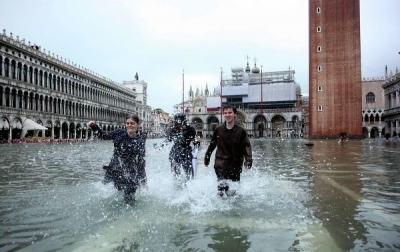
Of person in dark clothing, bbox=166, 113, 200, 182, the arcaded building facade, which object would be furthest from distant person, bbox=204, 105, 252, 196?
the arcaded building facade

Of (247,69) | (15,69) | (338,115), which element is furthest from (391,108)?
(15,69)

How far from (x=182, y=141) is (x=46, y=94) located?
51.3 m

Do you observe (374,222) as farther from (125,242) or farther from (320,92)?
(320,92)

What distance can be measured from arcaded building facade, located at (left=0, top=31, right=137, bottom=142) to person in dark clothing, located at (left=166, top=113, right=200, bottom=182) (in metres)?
40.8

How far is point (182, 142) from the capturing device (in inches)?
263

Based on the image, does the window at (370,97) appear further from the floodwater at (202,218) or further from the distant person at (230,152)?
the distant person at (230,152)

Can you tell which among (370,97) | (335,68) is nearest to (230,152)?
(335,68)

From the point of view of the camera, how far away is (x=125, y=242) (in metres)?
3.38

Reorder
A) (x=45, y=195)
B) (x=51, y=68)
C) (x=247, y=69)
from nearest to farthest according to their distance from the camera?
(x=45, y=195)
(x=51, y=68)
(x=247, y=69)

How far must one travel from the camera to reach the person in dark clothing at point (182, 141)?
21.9 feet

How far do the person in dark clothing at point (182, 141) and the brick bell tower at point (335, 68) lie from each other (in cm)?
4667

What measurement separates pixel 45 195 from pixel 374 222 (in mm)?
5352

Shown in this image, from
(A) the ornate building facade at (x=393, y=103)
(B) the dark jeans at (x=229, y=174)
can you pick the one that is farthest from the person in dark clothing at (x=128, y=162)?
(A) the ornate building facade at (x=393, y=103)

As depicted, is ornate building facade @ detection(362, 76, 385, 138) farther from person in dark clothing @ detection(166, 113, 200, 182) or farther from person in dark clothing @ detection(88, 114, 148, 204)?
person in dark clothing @ detection(88, 114, 148, 204)
